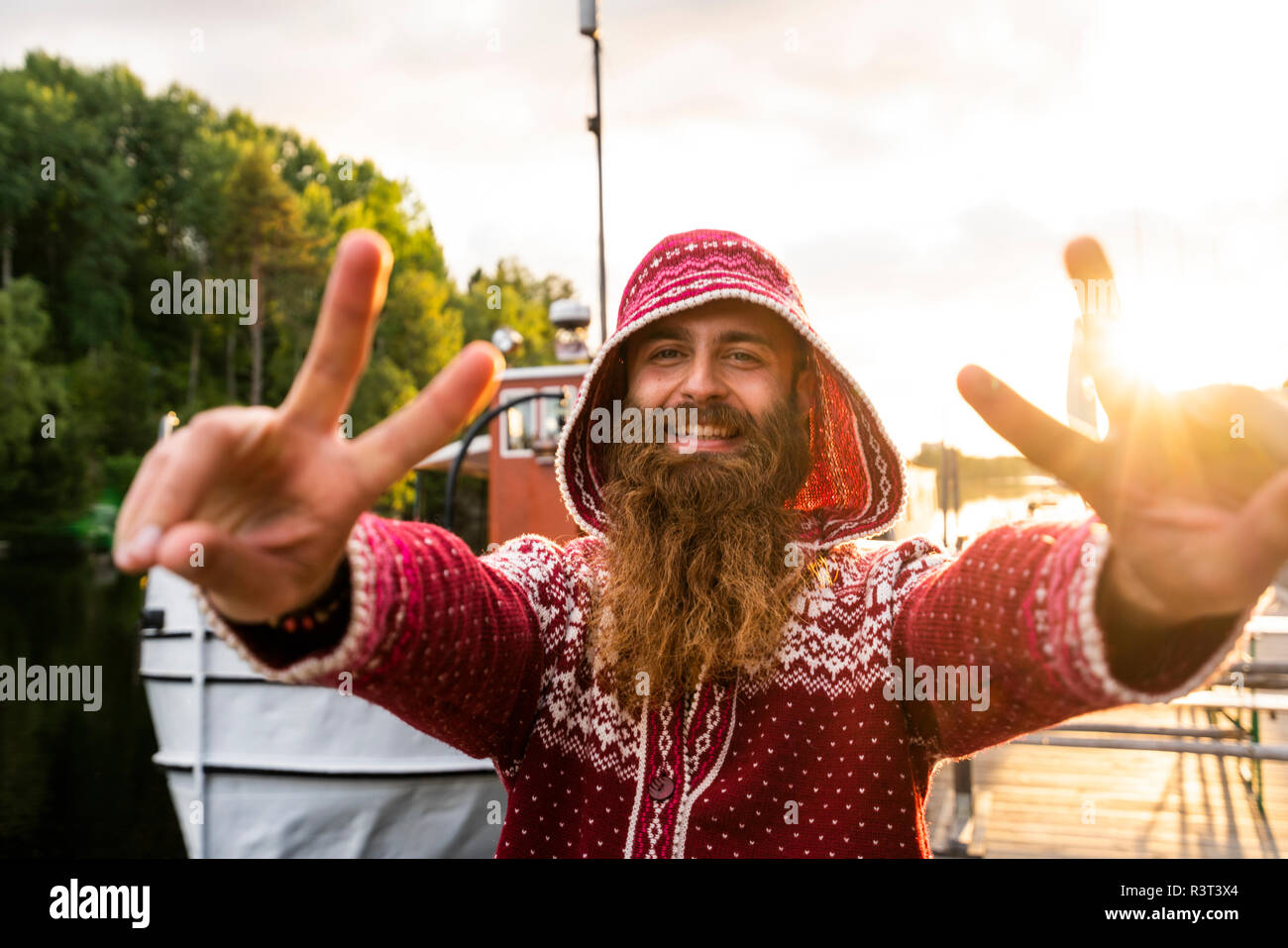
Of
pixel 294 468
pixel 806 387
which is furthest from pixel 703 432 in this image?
pixel 294 468

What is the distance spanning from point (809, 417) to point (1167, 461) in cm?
136

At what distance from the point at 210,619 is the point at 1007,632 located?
1236 millimetres

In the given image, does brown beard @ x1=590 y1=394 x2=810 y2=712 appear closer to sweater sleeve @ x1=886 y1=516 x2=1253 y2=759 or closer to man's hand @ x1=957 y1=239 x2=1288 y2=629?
sweater sleeve @ x1=886 y1=516 x2=1253 y2=759

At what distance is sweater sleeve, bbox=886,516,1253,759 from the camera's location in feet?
4.37

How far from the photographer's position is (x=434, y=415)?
1166 mm

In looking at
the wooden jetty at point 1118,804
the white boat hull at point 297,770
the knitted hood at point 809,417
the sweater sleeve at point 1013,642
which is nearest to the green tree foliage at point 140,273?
the white boat hull at point 297,770

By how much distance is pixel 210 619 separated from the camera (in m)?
1.38

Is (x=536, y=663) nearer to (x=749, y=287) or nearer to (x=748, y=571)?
(x=748, y=571)

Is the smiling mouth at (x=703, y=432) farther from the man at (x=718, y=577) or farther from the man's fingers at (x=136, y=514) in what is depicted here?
the man's fingers at (x=136, y=514)

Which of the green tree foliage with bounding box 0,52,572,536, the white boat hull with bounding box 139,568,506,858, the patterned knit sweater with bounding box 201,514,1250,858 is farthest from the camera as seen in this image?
the green tree foliage with bounding box 0,52,572,536

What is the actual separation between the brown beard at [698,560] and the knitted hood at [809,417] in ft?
0.45

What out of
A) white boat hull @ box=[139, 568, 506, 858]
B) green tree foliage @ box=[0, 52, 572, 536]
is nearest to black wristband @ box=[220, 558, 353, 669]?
white boat hull @ box=[139, 568, 506, 858]

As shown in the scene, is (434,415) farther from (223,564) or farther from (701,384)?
(701,384)

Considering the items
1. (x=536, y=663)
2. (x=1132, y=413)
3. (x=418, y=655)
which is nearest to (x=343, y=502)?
(x=418, y=655)
